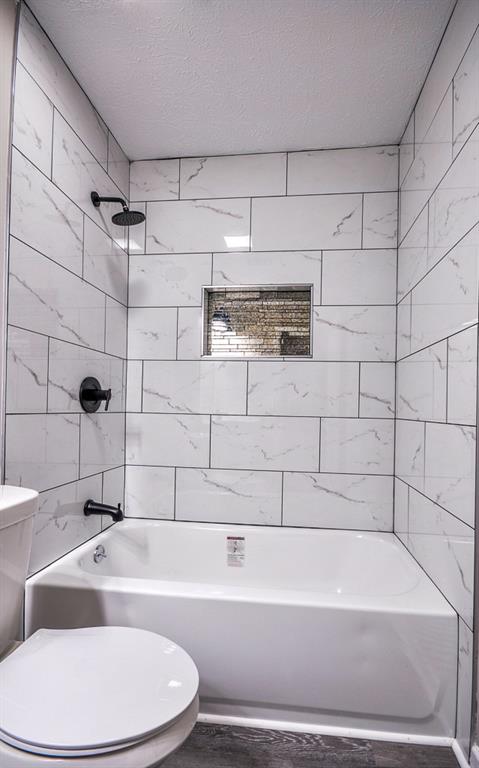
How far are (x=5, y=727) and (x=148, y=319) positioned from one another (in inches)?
75.5

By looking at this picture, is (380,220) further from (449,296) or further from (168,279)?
(168,279)

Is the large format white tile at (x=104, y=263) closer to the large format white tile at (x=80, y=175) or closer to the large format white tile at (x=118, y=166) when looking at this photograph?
the large format white tile at (x=80, y=175)

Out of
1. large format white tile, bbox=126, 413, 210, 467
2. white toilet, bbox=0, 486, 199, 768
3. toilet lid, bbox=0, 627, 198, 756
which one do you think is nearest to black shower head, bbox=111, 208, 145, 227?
large format white tile, bbox=126, 413, 210, 467

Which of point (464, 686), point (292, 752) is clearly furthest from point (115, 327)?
point (464, 686)

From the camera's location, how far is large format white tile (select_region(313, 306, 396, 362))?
2340 millimetres

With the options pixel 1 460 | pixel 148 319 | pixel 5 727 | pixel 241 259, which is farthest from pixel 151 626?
pixel 241 259

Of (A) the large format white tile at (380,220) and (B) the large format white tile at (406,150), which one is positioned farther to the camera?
(A) the large format white tile at (380,220)

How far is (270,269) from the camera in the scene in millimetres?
2418

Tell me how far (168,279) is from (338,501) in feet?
5.04

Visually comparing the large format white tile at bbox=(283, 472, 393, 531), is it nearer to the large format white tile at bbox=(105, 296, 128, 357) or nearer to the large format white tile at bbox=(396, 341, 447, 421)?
the large format white tile at bbox=(396, 341, 447, 421)

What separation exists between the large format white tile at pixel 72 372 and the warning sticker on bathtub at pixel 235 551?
95 centimetres

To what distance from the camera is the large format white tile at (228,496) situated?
7.85ft

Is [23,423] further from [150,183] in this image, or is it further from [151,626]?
[150,183]

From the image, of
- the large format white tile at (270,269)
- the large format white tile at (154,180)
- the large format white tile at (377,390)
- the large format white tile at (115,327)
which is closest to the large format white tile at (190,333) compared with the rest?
the large format white tile at (270,269)
